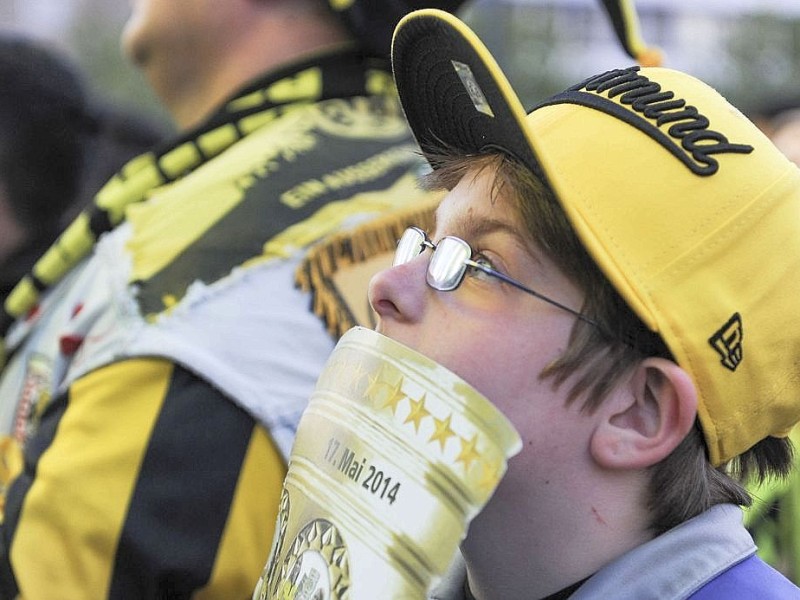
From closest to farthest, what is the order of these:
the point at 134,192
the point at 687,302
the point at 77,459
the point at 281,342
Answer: the point at 687,302 < the point at 77,459 < the point at 281,342 < the point at 134,192

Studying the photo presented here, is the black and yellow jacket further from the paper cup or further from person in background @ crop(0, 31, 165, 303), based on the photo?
person in background @ crop(0, 31, 165, 303)

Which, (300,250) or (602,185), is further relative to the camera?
(300,250)

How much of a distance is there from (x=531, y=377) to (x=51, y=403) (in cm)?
97

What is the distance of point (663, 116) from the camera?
1523 mm

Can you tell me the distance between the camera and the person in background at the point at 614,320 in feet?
4.78

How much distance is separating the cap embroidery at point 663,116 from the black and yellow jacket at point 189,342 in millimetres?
740

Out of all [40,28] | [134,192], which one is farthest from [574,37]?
[134,192]

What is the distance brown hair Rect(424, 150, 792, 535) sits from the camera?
1.49 meters

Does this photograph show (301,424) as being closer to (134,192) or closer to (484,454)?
(484,454)

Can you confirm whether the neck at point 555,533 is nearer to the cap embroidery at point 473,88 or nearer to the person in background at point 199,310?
the cap embroidery at point 473,88

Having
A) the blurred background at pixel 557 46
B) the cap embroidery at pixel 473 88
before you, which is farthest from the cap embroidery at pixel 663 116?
the blurred background at pixel 557 46

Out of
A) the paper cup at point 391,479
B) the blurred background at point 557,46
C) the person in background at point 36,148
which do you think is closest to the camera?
the paper cup at point 391,479

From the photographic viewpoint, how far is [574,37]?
26.0 meters

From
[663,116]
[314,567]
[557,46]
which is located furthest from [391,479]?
[557,46]
